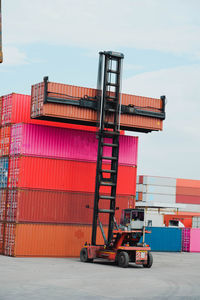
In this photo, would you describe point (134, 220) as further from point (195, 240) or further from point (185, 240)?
point (195, 240)

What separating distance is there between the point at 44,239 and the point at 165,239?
1534cm

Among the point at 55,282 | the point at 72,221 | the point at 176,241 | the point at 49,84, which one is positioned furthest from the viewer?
the point at 176,241

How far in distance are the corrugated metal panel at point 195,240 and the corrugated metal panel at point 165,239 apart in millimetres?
1779

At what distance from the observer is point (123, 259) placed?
2450 centimetres

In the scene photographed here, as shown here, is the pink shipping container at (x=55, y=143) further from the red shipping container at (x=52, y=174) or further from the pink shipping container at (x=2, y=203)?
the pink shipping container at (x=2, y=203)

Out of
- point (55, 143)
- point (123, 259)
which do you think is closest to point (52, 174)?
point (55, 143)

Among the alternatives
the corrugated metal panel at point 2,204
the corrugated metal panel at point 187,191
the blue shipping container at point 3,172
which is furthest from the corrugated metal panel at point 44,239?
the corrugated metal panel at point 187,191

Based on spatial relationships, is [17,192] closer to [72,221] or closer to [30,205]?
[30,205]

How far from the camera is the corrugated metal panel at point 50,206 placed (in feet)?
92.4

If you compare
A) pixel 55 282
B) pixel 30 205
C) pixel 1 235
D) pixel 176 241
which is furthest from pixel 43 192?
pixel 176 241

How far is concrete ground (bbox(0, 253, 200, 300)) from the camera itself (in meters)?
15.5

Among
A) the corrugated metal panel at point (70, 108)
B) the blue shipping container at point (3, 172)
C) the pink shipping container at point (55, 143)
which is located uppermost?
the corrugated metal panel at point (70, 108)

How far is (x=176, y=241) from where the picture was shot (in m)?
41.6

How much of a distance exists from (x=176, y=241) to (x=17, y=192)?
17.5 m
